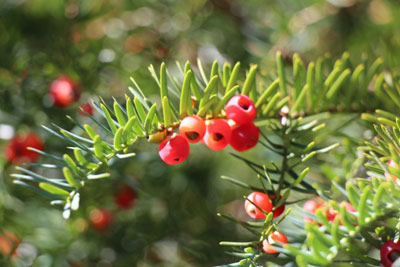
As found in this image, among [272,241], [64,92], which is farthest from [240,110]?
[64,92]

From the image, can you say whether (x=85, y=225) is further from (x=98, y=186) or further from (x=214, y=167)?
(x=214, y=167)

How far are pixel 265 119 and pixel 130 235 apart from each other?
13.8 inches

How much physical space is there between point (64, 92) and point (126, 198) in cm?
22

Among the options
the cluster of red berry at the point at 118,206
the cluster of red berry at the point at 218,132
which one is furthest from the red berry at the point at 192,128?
the cluster of red berry at the point at 118,206

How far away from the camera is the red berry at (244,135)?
0.48 metres

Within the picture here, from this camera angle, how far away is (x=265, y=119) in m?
0.54

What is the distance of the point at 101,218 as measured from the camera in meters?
0.78

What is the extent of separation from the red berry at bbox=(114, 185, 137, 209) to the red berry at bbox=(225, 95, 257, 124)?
373mm

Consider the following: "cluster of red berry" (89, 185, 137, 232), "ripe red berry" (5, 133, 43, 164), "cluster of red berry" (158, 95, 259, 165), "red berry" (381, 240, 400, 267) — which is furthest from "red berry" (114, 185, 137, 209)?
"red berry" (381, 240, 400, 267)

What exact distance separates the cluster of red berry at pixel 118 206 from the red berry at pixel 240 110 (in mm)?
374

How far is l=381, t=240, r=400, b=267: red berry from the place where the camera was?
0.39m

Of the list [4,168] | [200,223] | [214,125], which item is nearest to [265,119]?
[214,125]

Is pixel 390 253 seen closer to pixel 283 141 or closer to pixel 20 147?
pixel 283 141

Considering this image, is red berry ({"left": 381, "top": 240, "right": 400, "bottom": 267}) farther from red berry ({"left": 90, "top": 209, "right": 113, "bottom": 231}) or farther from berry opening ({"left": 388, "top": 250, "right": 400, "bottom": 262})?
red berry ({"left": 90, "top": 209, "right": 113, "bottom": 231})
